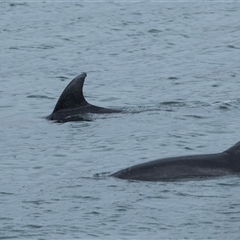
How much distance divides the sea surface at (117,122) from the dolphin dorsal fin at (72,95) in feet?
1.71

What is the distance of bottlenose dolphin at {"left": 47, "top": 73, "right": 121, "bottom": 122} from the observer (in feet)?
54.5

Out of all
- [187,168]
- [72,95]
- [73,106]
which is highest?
[187,168]

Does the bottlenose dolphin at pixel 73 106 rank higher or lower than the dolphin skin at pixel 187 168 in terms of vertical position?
lower

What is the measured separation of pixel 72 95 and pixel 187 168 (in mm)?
5364

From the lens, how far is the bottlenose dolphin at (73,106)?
16.6 m

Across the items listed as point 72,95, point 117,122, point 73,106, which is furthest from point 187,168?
point 73,106

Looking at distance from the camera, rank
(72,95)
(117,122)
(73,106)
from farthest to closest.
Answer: (73,106) → (72,95) → (117,122)

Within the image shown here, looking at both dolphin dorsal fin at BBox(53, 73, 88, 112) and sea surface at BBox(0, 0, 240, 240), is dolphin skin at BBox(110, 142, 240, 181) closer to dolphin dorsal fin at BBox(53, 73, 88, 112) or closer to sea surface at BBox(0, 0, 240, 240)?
sea surface at BBox(0, 0, 240, 240)

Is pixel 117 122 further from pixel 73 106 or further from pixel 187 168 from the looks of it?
pixel 187 168

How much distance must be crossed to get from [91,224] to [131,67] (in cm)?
1434

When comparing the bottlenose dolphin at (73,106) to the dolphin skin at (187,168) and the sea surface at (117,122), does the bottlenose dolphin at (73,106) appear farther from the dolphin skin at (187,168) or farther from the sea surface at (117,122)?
the dolphin skin at (187,168)

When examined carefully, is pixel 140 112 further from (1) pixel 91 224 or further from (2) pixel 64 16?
(2) pixel 64 16

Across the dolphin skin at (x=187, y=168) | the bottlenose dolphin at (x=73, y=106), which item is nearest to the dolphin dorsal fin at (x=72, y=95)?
the bottlenose dolphin at (x=73, y=106)

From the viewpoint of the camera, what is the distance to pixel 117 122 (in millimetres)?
16156
